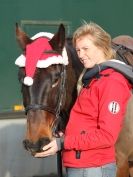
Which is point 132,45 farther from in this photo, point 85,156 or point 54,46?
point 85,156

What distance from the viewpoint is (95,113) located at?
113 inches

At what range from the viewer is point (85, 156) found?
291 cm

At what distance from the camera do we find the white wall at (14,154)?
5.64m

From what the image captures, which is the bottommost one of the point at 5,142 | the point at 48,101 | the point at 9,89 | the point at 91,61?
the point at 5,142

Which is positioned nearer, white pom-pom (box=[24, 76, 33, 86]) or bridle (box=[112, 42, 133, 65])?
white pom-pom (box=[24, 76, 33, 86])

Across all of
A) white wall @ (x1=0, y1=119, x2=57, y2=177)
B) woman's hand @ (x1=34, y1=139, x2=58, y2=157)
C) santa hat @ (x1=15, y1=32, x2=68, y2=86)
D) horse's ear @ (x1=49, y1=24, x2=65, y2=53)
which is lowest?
white wall @ (x1=0, y1=119, x2=57, y2=177)

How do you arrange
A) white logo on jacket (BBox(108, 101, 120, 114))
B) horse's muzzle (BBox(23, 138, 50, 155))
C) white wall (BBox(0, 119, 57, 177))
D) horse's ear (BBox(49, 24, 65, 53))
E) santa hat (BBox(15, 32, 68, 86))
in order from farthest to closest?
1. white wall (BBox(0, 119, 57, 177))
2. horse's ear (BBox(49, 24, 65, 53))
3. santa hat (BBox(15, 32, 68, 86))
4. horse's muzzle (BBox(23, 138, 50, 155))
5. white logo on jacket (BBox(108, 101, 120, 114))

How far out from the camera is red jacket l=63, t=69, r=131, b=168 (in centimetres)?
280

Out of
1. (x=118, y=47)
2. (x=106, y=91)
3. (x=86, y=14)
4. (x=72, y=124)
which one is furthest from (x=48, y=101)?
(x=86, y=14)

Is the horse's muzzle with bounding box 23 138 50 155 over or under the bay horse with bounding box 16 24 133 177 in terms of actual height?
under

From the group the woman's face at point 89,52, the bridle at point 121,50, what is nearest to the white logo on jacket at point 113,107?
the woman's face at point 89,52

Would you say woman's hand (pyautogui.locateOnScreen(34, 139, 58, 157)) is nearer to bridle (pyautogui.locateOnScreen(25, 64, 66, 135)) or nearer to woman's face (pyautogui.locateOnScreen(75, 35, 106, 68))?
bridle (pyautogui.locateOnScreen(25, 64, 66, 135))

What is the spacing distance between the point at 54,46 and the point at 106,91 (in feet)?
2.05

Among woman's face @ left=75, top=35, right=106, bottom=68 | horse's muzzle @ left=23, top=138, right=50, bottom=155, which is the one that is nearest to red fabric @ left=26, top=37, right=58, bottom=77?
woman's face @ left=75, top=35, right=106, bottom=68
